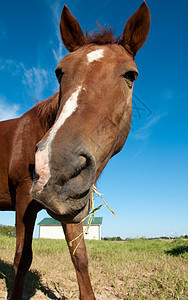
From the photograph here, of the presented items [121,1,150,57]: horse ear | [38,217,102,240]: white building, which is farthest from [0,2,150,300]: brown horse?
[38,217,102,240]: white building

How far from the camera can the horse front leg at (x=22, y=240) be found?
8.68ft

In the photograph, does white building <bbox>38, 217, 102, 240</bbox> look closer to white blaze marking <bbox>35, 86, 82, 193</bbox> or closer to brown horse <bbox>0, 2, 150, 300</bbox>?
brown horse <bbox>0, 2, 150, 300</bbox>

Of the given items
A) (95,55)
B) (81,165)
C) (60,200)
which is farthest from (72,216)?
(95,55)

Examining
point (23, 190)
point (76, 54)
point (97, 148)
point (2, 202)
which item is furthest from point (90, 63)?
point (2, 202)

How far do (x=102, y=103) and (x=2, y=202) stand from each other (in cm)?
229

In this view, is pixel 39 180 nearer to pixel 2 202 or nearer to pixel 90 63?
pixel 90 63

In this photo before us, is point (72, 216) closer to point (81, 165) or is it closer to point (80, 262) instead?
point (81, 165)

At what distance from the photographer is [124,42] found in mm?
2439

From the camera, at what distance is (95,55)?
1.95m

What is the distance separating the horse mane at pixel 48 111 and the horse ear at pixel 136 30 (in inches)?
44.3

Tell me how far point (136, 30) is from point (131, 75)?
706 millimetres

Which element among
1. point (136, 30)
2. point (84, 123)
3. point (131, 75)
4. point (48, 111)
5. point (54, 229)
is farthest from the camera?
point (54, 229)

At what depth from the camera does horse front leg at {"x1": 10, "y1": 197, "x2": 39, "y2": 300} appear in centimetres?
265

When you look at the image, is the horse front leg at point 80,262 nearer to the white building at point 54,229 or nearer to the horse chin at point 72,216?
the horse chin at point 72,216
